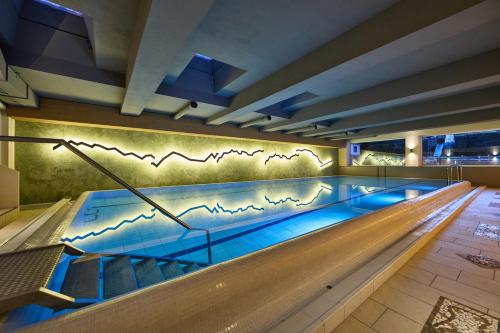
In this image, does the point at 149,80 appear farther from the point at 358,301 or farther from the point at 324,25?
the point at 358,301

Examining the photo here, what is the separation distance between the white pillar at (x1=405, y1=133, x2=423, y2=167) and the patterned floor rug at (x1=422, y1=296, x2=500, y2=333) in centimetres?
1227

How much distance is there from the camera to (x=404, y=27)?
221 cm

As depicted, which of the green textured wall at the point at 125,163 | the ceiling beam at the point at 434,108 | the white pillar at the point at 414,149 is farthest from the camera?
the white pillar at the point at 414,149

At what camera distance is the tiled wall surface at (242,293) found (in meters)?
0.83

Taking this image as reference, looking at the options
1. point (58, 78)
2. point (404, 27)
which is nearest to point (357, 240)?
point (404, 27)

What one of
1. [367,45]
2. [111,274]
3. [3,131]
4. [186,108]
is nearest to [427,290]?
[111,274]

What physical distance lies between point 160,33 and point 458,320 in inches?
137

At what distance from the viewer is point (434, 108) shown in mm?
5672

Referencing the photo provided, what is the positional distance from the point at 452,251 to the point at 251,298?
2322 millimetres

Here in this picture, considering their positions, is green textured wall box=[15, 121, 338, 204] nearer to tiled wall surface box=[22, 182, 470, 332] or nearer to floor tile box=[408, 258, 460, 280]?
tiled wall surface box=[22, 182, 470, 332]

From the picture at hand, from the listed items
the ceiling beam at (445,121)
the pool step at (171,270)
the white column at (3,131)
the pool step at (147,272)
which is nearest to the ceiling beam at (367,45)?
the pool step at (171,270)

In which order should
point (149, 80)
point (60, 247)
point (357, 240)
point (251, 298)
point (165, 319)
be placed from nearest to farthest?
1. point (165, 319)
2. point (251, 298)
3. point (60, 247)
4. point (357, 240)
5. point (149, 80)

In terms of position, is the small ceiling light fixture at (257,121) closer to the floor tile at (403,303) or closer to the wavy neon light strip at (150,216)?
the wavy neon light strip at (150,216)

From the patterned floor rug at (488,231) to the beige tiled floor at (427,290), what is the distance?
249mm
